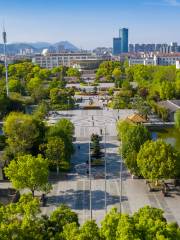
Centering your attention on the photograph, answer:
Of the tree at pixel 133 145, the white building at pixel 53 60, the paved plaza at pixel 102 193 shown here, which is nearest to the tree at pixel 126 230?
the paved plaza at pixel 102 193

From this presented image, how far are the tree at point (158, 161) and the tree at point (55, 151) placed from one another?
571 cm

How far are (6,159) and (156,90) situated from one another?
3515 cm

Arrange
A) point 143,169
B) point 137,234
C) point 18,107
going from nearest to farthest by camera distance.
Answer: point 137,234
point 143,169
point 18,107

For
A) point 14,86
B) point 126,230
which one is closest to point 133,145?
point 126,230

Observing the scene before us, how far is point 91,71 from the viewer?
11306 centimetres

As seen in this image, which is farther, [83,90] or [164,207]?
[83,90]

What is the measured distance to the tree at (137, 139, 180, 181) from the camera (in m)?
23.6

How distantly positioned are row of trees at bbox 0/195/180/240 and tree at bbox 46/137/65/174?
11728 mm

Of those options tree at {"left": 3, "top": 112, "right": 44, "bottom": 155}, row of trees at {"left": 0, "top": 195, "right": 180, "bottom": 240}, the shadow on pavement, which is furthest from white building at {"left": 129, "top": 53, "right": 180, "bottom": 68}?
row of trees at {"left": 0, "top": 195, "right": 180, "bottom": 240}

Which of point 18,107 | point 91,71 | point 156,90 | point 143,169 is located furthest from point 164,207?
point 91,71

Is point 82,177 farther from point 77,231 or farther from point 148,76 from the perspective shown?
point 148,76

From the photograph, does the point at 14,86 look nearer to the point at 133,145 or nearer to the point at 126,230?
the point at 133,145

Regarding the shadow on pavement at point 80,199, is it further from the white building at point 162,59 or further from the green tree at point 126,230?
the white building at point 162,59

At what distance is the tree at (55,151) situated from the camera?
2711 cm
